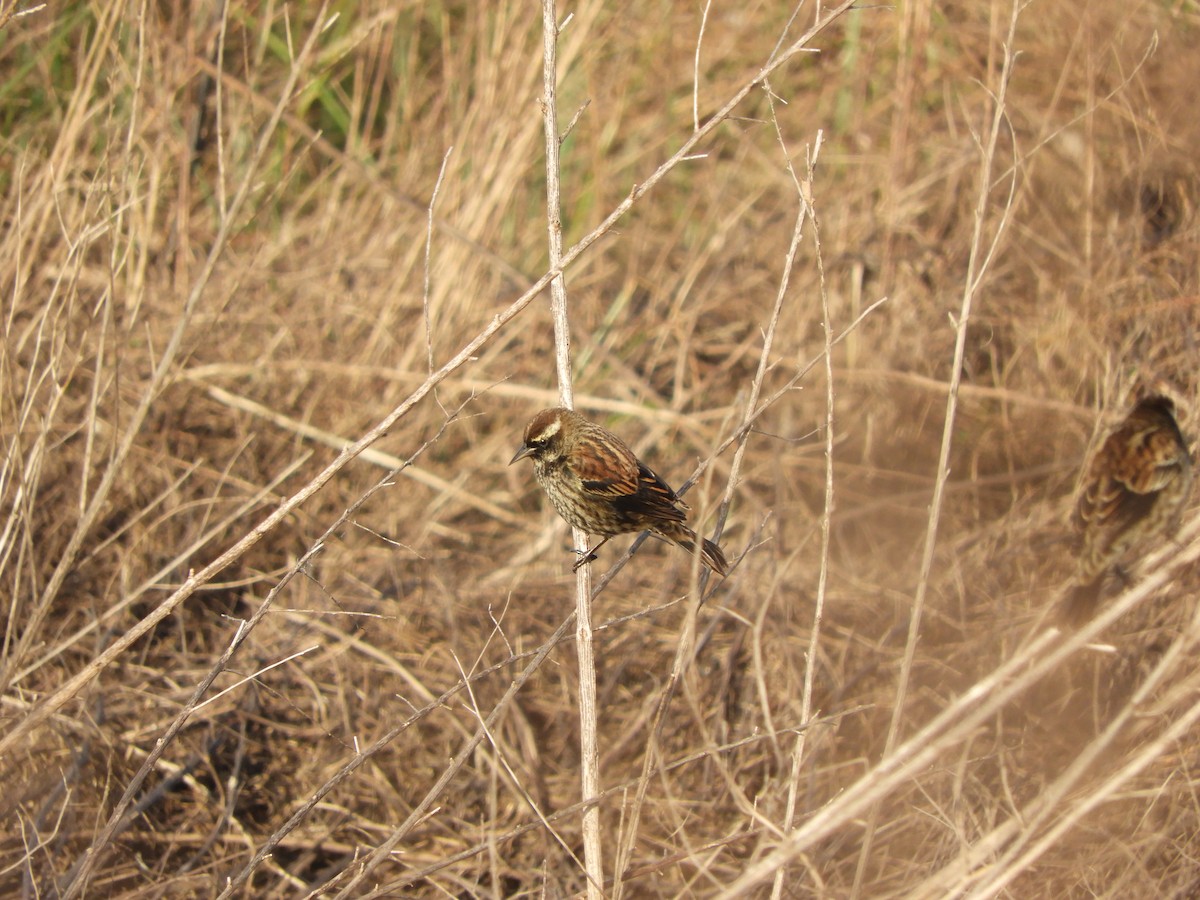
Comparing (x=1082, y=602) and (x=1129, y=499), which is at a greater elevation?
(x=1129, y=499)

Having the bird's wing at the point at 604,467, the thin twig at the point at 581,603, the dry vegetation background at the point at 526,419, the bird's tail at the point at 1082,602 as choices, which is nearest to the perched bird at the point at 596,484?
the bird's wing at the point at 604,467

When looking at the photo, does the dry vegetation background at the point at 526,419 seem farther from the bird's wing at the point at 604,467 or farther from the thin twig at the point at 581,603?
the bird's wing at the point at 604,467

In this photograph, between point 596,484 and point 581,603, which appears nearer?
point 581,603

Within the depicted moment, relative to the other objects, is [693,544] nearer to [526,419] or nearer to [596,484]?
[596,484]

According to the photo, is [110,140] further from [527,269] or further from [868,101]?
[868,101]

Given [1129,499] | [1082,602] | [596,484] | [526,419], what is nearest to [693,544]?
[596,484]

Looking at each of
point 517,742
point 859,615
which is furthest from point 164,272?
point 859,615

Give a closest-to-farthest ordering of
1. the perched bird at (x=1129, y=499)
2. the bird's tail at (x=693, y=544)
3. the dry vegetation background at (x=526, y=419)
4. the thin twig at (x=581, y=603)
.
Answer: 1. the thin twig at (x=581, y=603)
2. the bird's tail at (x=693, y=544)
3. the dry vegetation background at (x=526, y=419)
4. the perched bird at (x=1129, y=499)

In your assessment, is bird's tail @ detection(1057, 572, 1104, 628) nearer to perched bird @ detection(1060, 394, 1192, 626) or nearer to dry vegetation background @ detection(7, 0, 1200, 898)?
perched bird @ detection(1060, 394, 1192, 626)

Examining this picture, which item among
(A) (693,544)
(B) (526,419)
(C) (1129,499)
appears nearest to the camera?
(A) (693,544)
